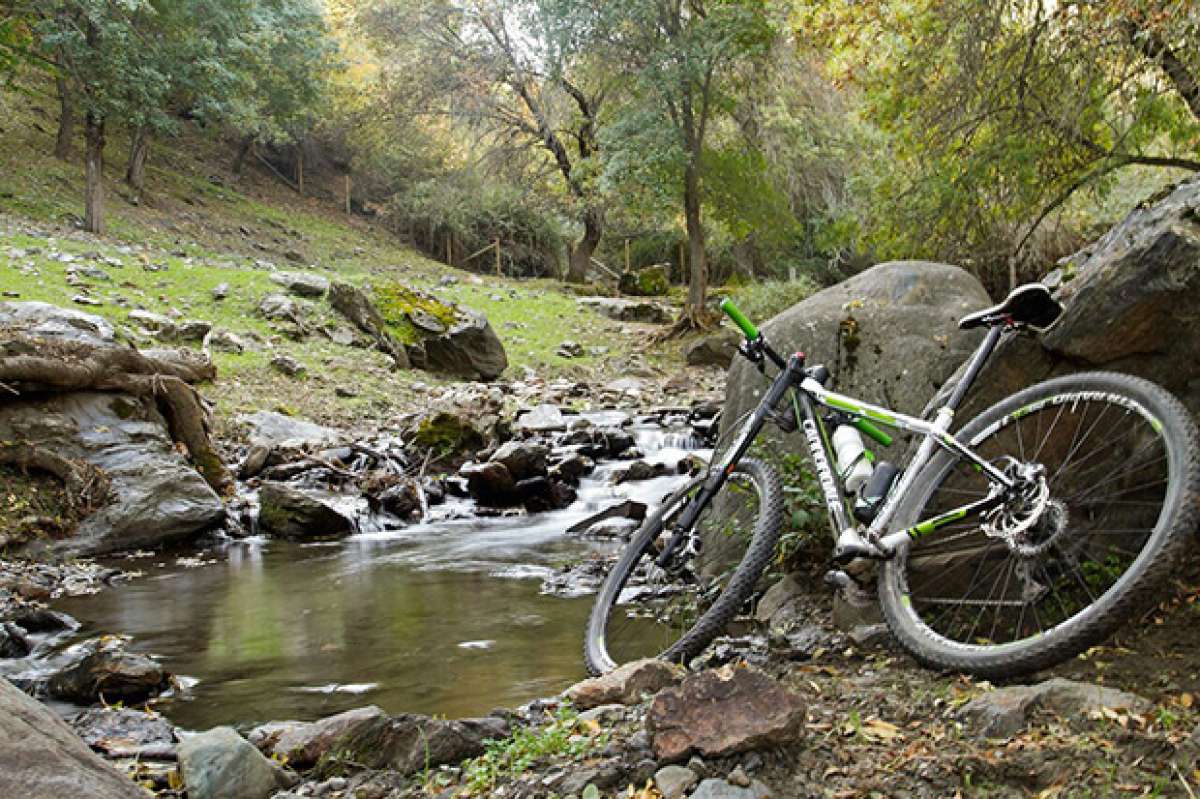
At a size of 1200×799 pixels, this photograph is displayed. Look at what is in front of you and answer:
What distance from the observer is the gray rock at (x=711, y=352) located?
836 inches

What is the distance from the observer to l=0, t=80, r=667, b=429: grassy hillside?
15156 millimetres

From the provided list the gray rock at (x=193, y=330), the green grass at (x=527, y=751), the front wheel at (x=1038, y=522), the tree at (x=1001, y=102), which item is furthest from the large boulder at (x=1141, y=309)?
the gray rock at (x=193, y=330)

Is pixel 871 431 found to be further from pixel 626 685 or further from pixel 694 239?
pixel 694 239

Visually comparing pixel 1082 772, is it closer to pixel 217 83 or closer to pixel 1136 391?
pixel 1136 391

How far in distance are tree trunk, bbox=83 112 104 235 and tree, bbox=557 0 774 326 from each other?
12807mm

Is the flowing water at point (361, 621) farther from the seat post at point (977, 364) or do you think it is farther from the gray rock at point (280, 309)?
the gray rock at point (280, 309)

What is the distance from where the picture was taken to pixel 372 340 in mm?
17938

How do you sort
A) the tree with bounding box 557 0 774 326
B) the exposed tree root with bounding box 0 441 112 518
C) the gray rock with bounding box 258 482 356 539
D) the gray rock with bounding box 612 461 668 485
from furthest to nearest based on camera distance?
1. the tree with bounding box 557 0 774 326
2. the gray rock with bounding box 612 461 668 485
3. the gray rock with bounding box 258 482 356 539
4. the exposed tree root with bounding box 0 441 112 518

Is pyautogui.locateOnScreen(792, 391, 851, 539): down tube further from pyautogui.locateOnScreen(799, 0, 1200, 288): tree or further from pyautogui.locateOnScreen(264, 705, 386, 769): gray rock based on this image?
pyautogui.locateOnScreen(799, 0, 1200, 288): tree

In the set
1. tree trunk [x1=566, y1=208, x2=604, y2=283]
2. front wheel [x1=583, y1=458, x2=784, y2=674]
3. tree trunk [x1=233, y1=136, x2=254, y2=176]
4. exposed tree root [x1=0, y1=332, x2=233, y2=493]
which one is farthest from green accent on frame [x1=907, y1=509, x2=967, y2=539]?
tree trunk [x1=233, y1=136, x2=254, y2=176]

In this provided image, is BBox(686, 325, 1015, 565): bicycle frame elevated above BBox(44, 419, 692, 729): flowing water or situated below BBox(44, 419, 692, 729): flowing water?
above

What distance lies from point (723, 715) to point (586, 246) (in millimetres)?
30899

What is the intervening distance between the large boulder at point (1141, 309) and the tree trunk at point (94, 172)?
24.9 m

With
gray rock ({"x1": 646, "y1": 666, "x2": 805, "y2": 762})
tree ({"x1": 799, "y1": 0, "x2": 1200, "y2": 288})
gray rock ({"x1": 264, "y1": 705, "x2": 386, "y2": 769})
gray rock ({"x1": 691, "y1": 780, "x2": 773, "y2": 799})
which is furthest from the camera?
tree ({"x1": 799, "y1": 0, "x2": 1200, "y2": 288})
